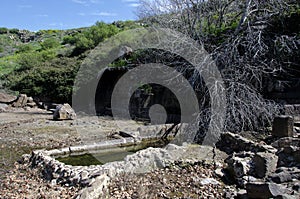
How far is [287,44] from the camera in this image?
9672mm

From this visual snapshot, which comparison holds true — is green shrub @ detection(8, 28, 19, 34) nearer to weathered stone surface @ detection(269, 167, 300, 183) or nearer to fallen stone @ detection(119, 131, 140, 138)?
fallen stone @ detection(119, 131, 140, 138)

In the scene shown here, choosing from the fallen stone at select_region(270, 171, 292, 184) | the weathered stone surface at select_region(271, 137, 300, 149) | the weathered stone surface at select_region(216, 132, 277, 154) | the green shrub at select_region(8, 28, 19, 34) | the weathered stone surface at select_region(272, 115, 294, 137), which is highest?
the green shrub at select_region(8, 28, 19, 34)

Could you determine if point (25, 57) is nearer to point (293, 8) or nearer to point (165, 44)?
point (165, 44)

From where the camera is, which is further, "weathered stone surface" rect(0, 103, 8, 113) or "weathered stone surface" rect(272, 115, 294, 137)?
"weathered stone surface" rect(0, 103, 8, 113)

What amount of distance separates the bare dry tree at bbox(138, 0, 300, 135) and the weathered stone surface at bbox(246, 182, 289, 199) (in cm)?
395

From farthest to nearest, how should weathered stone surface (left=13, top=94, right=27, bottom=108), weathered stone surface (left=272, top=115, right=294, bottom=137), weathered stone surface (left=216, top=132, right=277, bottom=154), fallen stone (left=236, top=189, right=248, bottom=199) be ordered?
weathered stone surface (left=13, top=94, right=27, bottom=108)
weathered stone surface (left=272, top=115, right=294, bottom=137)
weathered stone surface (left=216, top=132, right=277, bottom=154)
fallen stone (left=236, top=189, right=248, bottom=199)

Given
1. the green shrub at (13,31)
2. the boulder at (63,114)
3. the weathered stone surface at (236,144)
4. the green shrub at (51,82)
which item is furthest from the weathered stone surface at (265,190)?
the green shrub at (13,31)

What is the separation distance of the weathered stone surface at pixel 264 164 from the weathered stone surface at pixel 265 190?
1027 millimetres

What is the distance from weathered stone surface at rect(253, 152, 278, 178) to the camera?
491cm

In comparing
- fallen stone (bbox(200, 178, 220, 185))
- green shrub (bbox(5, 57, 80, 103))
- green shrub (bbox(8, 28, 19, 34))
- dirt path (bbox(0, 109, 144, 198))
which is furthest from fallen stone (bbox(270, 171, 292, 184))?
green shrub (bbox(8, 28, 19, 34))

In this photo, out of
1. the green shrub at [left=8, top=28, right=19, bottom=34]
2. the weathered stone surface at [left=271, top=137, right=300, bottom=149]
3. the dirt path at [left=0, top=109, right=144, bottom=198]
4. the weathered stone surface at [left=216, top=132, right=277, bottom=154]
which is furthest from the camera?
the green shrub at [left=8, top=28, right=19, bottom=34]

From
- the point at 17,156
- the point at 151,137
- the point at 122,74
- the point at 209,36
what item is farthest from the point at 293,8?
the point at 17,156

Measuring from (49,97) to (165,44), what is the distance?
9099mm

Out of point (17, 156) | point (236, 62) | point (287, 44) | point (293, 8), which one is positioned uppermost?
point (293, 8)
